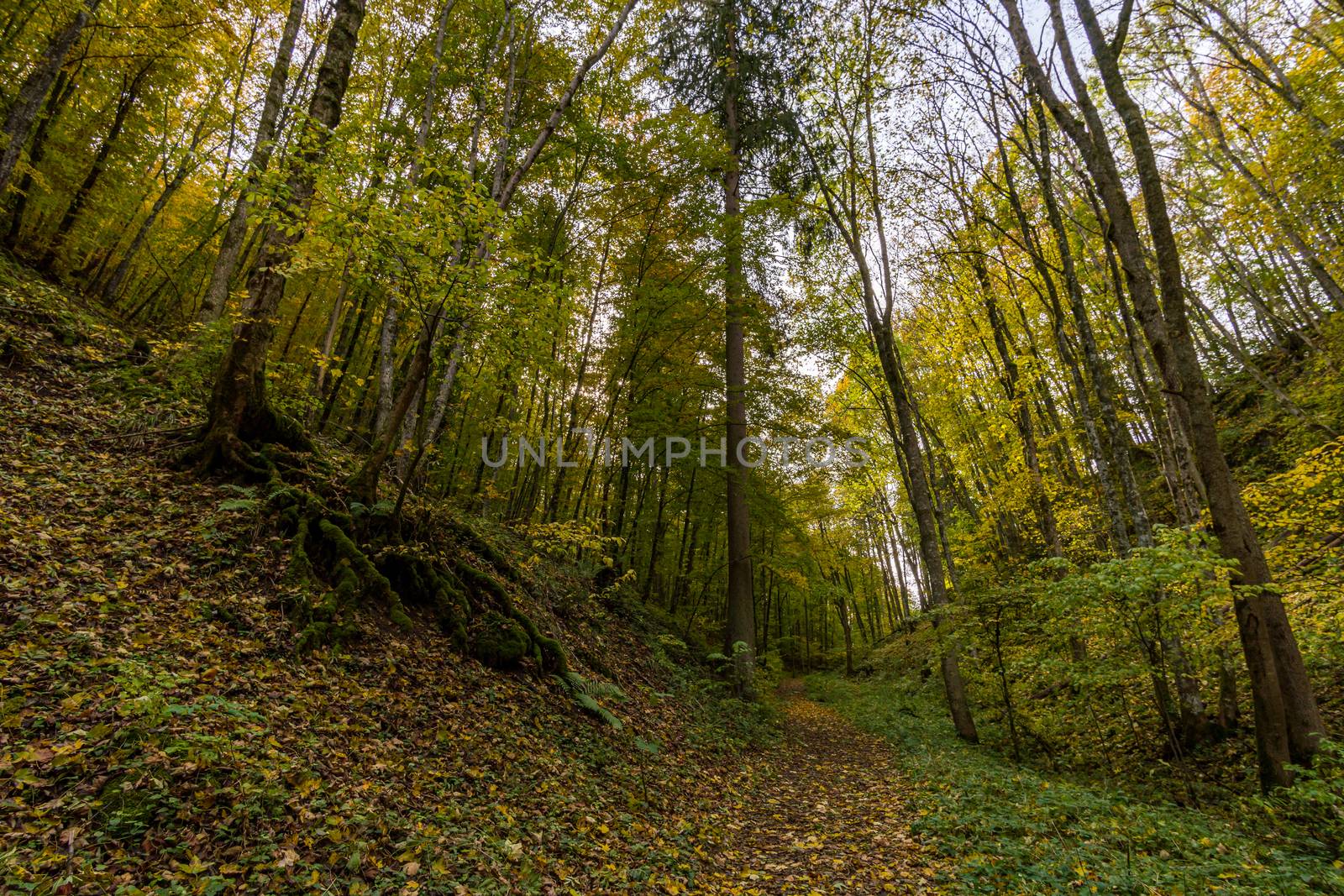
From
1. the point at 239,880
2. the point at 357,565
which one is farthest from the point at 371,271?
the point at 239,880

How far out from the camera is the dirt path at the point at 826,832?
439cm

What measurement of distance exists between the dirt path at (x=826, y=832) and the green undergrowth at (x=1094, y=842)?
368 mm

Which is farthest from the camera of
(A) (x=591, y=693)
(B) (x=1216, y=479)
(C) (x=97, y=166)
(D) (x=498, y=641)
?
(C) (x=97, y=166)

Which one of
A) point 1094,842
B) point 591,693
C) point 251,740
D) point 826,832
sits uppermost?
point 251,740

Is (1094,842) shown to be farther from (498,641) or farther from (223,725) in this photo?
(223,725)

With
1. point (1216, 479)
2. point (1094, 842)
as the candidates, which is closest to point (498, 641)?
point (1094, 842)

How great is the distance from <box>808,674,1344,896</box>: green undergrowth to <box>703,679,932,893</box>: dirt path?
37cm

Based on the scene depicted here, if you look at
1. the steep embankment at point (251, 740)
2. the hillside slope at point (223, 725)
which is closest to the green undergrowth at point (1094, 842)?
the steep embankment at point (251, 740)

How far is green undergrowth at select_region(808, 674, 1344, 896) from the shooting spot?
3.76 m

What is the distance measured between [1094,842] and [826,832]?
239cm

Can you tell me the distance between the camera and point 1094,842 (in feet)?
14.5

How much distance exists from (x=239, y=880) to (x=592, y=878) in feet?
7.13

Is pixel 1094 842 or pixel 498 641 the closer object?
pixel 1094 842

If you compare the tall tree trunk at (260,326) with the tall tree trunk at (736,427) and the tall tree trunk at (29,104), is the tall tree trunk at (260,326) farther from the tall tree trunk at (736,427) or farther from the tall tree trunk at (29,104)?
the tall tree trunk at (736,427)
